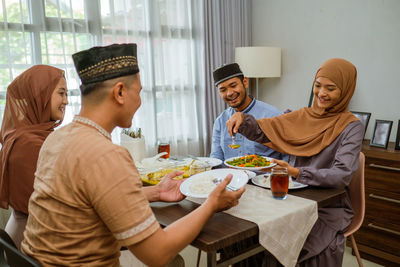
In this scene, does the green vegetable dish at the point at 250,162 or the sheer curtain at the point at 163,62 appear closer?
the green vegetable dish at the point at 250,162

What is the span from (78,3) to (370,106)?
292cm

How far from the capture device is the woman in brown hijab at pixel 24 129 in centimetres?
157

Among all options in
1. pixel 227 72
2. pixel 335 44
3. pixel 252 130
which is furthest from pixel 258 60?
pixel 252 130

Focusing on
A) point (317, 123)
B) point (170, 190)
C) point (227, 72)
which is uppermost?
point (227, 72)

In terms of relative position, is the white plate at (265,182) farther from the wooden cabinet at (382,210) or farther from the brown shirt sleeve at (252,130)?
the wooden cabinet at (382,210)

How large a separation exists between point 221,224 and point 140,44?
2821 mm

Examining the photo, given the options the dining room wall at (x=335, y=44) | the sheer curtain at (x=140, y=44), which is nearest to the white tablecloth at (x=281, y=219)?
the dining room wall at (x=335, y=44)

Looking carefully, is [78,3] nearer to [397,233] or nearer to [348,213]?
[348,213]

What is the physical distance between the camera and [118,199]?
0.89m

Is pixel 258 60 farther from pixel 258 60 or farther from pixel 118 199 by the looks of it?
pixel 118 199

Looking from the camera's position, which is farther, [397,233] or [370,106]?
[370,106]

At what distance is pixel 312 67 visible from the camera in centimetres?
375

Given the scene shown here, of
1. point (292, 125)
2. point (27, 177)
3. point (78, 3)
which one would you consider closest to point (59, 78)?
point (27, 177)

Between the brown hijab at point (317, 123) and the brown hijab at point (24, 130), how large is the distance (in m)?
1.24
